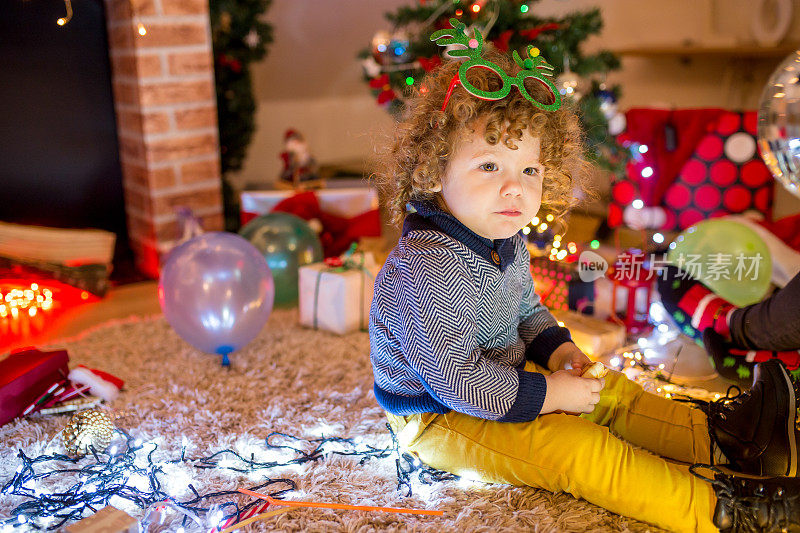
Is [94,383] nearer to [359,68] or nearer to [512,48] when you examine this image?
[512,48]

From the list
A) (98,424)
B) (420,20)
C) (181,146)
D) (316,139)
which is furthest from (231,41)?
(98,424)

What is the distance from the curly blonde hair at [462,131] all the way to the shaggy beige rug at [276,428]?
1.59 feet

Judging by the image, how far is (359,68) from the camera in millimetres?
3541

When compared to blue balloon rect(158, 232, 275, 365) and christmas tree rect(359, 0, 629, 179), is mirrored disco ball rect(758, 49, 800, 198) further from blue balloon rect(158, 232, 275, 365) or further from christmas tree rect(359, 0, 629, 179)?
blue balloon rect(158, 232, 275, 365)

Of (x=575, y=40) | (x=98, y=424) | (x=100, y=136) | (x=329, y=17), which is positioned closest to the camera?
(x=98, y=424)

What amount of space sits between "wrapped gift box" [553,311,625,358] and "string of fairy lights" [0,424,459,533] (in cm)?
57

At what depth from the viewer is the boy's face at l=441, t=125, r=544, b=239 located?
1.15 metres

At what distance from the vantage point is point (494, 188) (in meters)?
1.15

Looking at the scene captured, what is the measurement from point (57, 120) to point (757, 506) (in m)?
2.38

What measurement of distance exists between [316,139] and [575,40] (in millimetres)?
1692

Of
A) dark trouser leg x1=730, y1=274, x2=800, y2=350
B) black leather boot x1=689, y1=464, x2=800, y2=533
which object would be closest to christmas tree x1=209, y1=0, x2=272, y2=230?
dark trouser leg x1=730, y1=274, x2=800, y2=350

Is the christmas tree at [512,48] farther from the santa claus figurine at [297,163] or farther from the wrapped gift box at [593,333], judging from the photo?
the wrapped gift box at [593,333]

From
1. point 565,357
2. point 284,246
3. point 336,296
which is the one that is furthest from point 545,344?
point 284,246

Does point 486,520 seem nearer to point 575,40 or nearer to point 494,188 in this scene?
point 494,188
